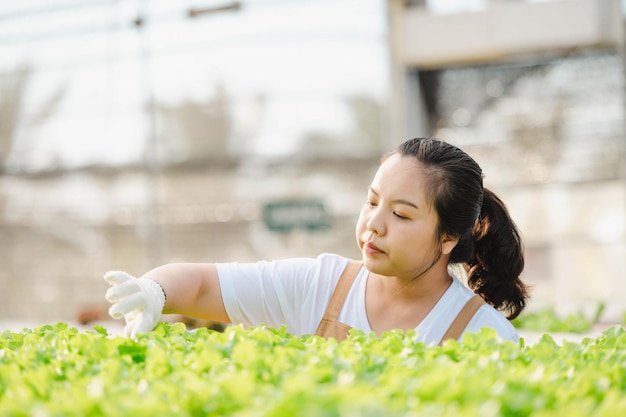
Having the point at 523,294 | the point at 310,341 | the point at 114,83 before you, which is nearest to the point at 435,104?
the point at 114,83

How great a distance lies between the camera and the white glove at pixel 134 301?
1.72 metres

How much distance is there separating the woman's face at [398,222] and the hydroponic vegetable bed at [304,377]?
1.34ft

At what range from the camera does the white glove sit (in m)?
1.72

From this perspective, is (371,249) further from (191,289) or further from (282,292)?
(191,289)

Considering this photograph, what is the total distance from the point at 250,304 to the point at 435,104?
6334 millimetres

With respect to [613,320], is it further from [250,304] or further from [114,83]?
[114,83]

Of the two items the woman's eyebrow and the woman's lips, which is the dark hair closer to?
the woman's eyebrow

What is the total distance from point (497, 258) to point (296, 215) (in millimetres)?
6823

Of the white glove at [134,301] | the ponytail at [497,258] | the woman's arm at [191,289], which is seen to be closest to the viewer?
the white glove at [134,301]

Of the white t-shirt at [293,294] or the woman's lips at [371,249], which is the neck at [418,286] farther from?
the woman's lips at [371,249]

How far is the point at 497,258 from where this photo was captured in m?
2.30

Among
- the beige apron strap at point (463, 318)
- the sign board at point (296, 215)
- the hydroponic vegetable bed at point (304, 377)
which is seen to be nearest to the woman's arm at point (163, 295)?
the hydroponic vegetable bed at point (304, 377)

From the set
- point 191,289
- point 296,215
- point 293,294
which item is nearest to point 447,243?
point 293,294

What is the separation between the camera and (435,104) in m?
8.23
